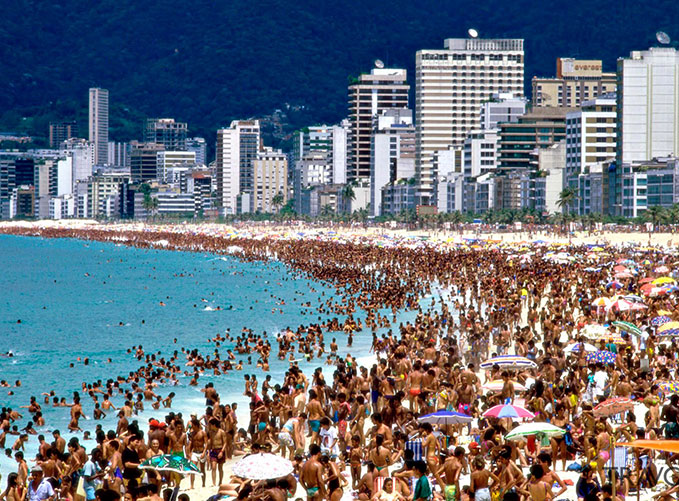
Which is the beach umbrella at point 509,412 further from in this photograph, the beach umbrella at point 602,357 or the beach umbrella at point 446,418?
the beach umbrella at point 602,357

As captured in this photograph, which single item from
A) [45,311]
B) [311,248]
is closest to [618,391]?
[45,311]

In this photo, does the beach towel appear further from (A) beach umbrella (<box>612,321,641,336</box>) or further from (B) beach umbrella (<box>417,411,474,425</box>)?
(A) beach umbrella (<box>612,321,641,336</box>)

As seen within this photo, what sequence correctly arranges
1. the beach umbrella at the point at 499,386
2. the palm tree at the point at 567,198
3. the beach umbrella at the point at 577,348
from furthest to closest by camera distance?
the palm tree at the point at 567,198, the beach umbrella at the point at 577,348, the beach umbrella at the point at 499,386

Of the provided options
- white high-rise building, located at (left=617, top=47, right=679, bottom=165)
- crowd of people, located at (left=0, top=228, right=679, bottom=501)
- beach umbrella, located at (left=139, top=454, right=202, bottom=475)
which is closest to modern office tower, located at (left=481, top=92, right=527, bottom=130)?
white high-rise building, located at (left=617, top=47, right=679, bottom=165)

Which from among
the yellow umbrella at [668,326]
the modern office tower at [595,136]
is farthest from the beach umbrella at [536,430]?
the modern office tower at [595,136]

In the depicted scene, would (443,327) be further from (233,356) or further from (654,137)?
(654,137)

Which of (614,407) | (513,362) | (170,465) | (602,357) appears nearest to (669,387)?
(614,407)
